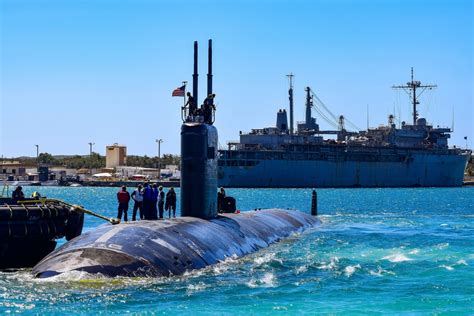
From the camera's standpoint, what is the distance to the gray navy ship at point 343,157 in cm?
11956

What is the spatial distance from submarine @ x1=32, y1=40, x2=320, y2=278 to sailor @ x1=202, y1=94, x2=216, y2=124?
30 mm

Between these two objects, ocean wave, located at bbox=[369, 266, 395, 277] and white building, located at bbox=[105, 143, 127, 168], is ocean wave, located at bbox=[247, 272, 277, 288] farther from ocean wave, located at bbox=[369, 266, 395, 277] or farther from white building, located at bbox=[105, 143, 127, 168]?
white building, located at bbox=[105, 143, 127, 168]

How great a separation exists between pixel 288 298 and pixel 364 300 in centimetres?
158

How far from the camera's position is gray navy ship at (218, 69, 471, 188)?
120 metres

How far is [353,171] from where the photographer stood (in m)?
127

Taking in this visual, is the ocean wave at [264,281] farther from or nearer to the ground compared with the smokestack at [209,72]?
nearer to the ground

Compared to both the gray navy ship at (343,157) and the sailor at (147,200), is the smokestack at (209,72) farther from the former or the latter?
Answer: the gray navy ship at (343,157)

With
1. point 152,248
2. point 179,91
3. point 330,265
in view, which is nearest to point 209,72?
point 179,91

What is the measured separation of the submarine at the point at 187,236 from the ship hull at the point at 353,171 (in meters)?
88.4

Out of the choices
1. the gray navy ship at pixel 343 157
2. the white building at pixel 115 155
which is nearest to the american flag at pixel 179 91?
the gray navy ship at pixel 343 157

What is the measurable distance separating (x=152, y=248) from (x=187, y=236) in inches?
94.0

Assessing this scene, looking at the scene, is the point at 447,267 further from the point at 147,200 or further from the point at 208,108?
the point at 147,200

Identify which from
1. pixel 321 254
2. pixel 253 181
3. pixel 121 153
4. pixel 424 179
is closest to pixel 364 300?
pixel 321 254

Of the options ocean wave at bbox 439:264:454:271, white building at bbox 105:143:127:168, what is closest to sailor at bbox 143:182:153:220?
ocean wave at bbox 439:264:454:271
